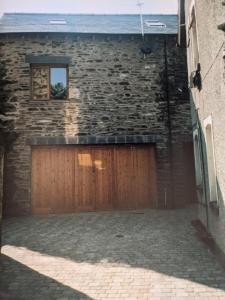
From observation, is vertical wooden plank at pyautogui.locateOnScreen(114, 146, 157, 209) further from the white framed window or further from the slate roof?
the slate roof

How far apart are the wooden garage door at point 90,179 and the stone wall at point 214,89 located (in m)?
3.77

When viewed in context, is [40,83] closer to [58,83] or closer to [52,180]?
[58,83]

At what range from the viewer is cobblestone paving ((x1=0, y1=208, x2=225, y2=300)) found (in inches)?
157

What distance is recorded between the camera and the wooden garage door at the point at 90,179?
9.95 m

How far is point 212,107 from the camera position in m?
5.44

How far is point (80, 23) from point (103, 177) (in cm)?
712

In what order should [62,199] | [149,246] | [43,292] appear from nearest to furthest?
[43,292] < [149,246] < [62,199]

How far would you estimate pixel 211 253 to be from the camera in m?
5.36

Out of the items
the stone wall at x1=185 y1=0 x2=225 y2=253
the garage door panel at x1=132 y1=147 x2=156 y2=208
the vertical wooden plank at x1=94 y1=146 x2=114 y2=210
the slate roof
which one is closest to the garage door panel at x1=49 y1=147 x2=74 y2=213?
the vertical wooden plank at x1=94 y1=146 x2=114 y2=210

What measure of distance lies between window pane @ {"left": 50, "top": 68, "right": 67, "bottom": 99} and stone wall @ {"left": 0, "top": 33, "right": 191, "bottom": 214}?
0.24 m

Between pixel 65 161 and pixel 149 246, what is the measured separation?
203 inches

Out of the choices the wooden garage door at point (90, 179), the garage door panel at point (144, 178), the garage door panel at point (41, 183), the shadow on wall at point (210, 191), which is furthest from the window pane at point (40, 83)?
the shadow on wall at point (210, 191)

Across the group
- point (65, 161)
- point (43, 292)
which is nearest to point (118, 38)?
point (65, 161)

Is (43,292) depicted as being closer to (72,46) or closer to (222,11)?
(222,11)
